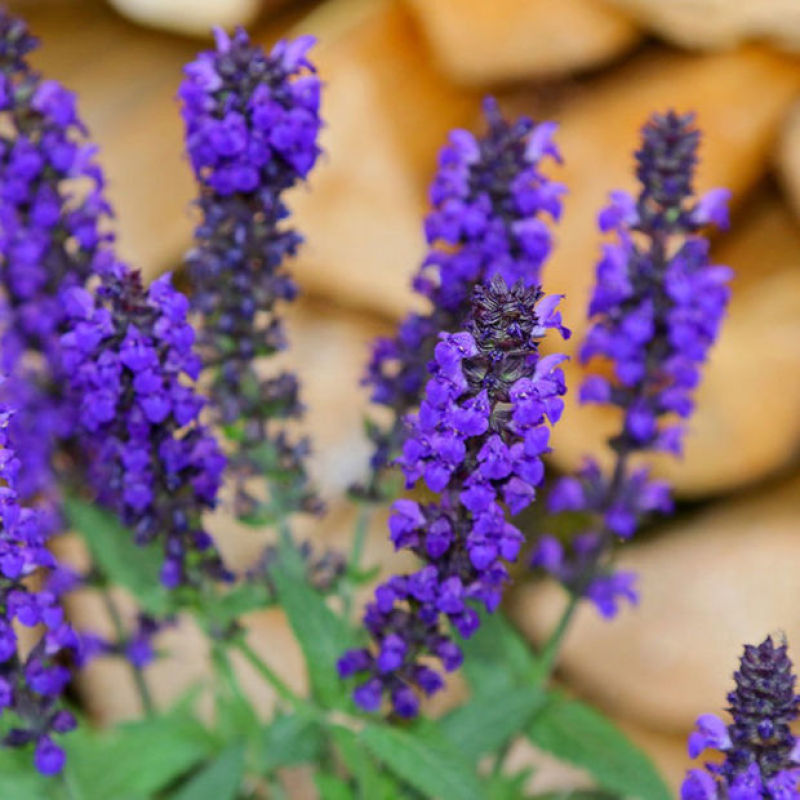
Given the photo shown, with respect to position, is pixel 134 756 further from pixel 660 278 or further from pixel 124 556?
pixel 660 278

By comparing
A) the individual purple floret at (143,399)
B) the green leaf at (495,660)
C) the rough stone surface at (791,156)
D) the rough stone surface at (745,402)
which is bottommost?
the green leaf at (495,660)

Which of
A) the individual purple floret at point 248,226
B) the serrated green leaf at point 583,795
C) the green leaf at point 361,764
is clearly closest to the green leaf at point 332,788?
the green leaf at point 361,764

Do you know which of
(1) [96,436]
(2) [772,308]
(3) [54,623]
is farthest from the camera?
(2) [772,308]

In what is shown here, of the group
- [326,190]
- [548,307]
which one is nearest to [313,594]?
[548,307]

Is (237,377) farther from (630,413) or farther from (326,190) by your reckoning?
(326,190)

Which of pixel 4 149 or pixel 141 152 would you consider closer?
pixel 4 149

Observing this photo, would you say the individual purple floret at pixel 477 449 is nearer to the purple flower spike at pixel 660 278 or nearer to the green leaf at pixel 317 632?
the green leaf at pixel 317 632

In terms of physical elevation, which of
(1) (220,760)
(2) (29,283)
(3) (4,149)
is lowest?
(1) (220,760)

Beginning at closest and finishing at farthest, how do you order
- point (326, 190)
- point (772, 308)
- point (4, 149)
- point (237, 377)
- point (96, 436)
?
point (96, 436) → point (4, 149) → point (237, 377) → point (772, 308) → point (326, 190)
